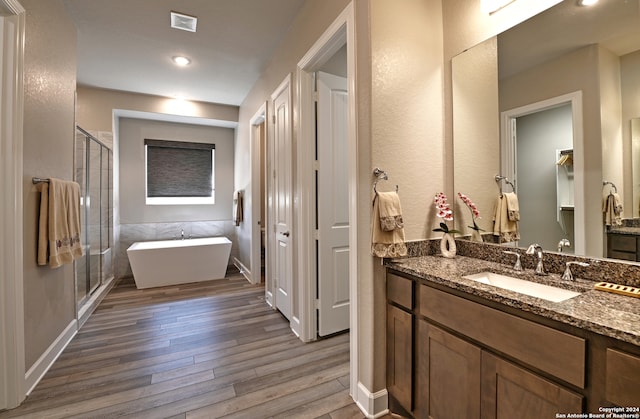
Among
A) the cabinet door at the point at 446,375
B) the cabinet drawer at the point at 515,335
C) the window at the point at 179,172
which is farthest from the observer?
the window at the point at 179,172

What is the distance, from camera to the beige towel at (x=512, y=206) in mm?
1517

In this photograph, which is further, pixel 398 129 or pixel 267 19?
pixel 267 19

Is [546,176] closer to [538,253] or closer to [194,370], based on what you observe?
[538,253]

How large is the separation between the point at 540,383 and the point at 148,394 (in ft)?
6.85

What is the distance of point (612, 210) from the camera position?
1.18 meters

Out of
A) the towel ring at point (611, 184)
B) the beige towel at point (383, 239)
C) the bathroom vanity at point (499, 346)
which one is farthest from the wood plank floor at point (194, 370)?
the towel ring at point (611, 184)

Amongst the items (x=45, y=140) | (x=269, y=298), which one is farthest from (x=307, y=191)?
(x=45, y=140)

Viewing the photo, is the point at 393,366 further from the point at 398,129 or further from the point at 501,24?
the point at 501,24

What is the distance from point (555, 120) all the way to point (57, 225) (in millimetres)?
3230

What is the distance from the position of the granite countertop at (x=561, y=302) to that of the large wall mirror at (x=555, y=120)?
0.23 meters

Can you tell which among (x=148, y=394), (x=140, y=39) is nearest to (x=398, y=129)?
(x=148, y=394)

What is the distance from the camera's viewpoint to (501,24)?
1.54m

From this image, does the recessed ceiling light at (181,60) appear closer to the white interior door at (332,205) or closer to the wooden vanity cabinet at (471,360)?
the white interior door at (332,205)

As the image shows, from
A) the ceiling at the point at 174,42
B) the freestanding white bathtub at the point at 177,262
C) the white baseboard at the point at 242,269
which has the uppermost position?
the ceiling at the point at 174,42
